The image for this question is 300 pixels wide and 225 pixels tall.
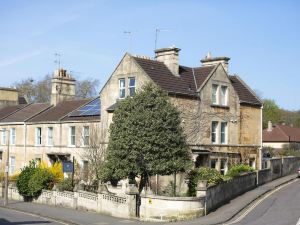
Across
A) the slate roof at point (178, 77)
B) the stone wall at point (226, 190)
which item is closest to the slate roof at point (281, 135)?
the slate roof at point (178, 77)

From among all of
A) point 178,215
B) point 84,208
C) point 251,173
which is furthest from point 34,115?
point 178,215

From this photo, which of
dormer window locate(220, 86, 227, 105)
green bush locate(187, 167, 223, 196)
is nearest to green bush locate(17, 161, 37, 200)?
green bush locate(187, 167, 223, 196)

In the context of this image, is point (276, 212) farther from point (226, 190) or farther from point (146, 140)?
point (146, 140)

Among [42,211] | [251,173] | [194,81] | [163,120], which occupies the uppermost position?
[194,81]

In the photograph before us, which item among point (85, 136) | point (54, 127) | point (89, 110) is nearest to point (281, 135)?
point (89, 110)

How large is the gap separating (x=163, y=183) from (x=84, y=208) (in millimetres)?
5746

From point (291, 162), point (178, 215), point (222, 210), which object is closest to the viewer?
point (178, 215)

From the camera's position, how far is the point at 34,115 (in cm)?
4959

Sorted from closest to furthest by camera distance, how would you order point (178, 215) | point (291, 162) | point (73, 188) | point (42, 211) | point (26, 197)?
point (178, 215), point (42, 211), point (73, 188), point (26, 197), point (291, 162)

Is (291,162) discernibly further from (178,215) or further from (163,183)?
(178,215)

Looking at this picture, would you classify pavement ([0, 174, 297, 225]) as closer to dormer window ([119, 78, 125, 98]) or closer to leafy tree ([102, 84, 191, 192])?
leafy tree ([102, 84, 191, 192])

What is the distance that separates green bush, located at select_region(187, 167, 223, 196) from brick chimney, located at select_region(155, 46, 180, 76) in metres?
8.62

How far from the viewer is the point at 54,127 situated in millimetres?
45438

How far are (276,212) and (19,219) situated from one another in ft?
48.3
